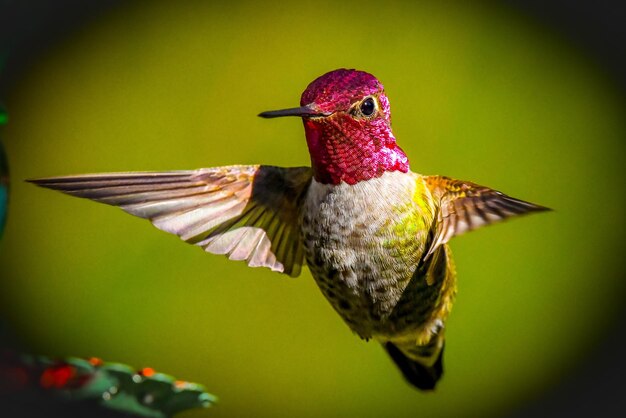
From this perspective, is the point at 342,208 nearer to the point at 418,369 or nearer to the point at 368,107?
the point at 368,107

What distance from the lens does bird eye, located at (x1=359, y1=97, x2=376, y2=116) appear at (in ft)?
4.48

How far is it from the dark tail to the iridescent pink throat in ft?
2.29

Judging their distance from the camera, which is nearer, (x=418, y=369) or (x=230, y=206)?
(x=230, y=206)

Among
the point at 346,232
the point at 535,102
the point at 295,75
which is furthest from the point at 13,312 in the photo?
the point at 346,232

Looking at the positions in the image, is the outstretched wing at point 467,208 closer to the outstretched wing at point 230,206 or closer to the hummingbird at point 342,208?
the hummingbird at point 342,208

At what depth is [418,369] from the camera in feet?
6.86

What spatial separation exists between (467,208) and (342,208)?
0.74 feet

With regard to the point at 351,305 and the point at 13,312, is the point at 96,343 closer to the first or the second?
the point at 13,312

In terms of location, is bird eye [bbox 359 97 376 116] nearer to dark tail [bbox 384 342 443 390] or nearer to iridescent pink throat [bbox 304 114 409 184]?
iridescent pink throat [bbox 304 114 409 184]

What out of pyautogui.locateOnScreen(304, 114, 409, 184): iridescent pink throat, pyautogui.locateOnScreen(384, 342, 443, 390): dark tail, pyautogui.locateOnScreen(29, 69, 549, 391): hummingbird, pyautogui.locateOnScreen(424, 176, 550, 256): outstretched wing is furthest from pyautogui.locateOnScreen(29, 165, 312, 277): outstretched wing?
pyautogui.locateOnScreen(384, 342, 443, 390): dark tail

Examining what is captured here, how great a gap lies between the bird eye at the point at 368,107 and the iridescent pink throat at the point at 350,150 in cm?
2

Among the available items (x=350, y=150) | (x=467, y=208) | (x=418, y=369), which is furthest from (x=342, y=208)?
(x=418, y=369)

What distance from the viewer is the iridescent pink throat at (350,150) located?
53.9 inches

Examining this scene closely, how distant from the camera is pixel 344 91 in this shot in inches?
51.9
